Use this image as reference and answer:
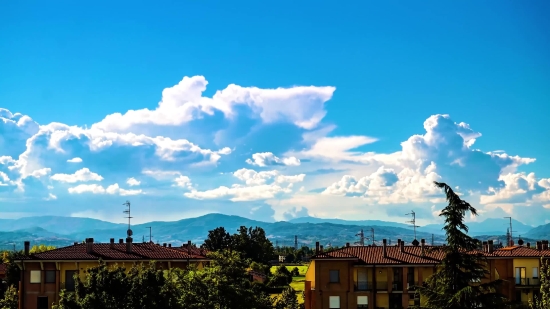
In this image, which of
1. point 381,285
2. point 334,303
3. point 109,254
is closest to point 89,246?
point 109,254

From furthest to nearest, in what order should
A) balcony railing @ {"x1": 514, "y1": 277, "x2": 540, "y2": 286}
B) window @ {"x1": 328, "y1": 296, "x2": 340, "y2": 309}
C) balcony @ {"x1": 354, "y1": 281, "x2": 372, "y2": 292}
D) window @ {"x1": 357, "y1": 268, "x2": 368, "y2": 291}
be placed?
1. balcony railing @ {"x1": 514, "y1": 277, "x2": 540, "y2": 286}
2. window @ {"x1": 357, "y1": 268, "x2": 368, "y2": 291}
3. balcony @ {"x1": 354, "y1": 281, "x2": 372, "y2": 292}
4. window @ {"x1": 328, "y1": 296, "x2": 340, "y2": 309}

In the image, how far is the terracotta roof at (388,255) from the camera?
56125 millimetres

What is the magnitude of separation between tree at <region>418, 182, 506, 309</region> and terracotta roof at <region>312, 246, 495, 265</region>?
2411 centimetres

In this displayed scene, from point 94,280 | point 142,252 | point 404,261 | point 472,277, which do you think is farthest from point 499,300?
point 142,252

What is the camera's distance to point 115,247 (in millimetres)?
55656

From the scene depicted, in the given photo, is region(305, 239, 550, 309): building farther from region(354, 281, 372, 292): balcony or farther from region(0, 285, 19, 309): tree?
region(0, 285, 19, 309): tree

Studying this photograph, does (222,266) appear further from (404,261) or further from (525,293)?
(525,293)

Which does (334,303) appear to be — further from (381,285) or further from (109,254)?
(109,254)

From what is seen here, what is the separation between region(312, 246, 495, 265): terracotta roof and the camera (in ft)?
184

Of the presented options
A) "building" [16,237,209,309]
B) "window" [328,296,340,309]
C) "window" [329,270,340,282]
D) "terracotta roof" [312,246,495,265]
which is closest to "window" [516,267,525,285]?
"terracotta roof" [312,246,495,265]

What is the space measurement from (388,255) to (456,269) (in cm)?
2819

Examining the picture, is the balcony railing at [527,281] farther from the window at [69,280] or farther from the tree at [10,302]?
the tree at [10,302]

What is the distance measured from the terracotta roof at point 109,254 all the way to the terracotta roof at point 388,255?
12236 millimetres

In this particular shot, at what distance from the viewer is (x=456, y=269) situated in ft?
99.9
